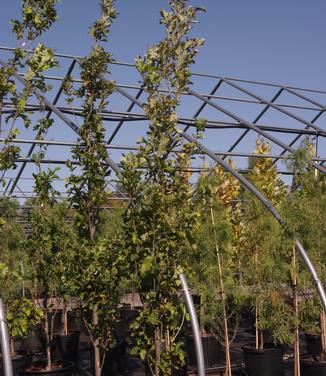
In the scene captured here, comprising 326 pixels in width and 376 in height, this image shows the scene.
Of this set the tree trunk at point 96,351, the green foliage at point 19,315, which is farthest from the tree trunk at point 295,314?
the green foliage at point 19,315

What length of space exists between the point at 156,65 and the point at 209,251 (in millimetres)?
4360

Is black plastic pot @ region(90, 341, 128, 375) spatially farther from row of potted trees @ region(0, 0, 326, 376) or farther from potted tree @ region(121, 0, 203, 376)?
potted tree @ region(121, 0, 203, 376)

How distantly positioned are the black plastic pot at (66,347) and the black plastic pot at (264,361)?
3431 millimetres

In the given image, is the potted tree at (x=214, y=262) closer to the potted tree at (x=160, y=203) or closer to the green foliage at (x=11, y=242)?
the potted tree at (x=160, y=203)

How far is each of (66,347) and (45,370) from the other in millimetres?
3192

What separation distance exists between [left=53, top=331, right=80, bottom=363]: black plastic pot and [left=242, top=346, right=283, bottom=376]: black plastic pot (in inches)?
135

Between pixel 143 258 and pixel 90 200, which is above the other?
pixel 90 200

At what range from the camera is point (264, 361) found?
8.55 m

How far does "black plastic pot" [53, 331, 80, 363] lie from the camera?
32.8ft

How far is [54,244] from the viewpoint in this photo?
276 inches

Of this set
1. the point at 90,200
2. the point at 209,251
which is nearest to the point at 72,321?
the point at 209,251

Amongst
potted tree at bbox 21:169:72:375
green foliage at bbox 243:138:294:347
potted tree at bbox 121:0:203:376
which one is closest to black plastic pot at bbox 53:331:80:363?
potted tree at bbox 21:169:72:375

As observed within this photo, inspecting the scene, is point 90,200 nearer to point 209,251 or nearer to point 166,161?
point 166,161

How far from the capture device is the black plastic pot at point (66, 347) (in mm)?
9984
